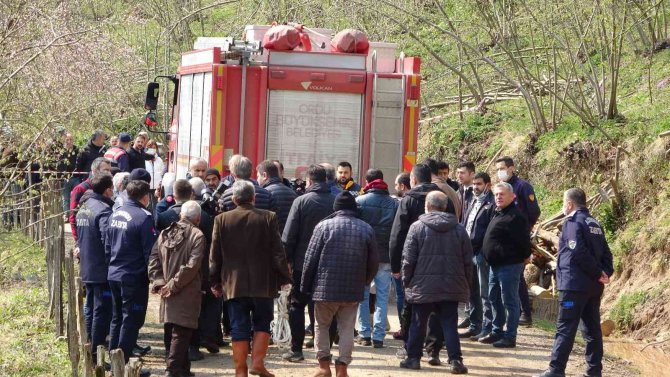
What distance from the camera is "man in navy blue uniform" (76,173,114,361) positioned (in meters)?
10.1

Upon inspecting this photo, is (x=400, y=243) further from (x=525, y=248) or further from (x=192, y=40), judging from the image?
(x=192, y=40)

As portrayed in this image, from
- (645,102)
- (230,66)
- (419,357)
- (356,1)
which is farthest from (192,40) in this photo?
(419,357)

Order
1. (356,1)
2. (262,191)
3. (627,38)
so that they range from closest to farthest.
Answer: (262,191)
(356,1)
(627,38)

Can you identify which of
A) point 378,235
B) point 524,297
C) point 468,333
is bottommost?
point 468,333

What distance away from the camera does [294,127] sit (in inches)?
552

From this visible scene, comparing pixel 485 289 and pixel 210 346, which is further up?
pixel 485 289

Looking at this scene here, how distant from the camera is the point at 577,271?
9953 millimetres

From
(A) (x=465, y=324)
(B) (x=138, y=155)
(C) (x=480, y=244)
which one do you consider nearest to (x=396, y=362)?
(C) (x=480, y=244)

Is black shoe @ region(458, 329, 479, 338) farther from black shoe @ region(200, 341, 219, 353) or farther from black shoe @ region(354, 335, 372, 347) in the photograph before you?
black shoe @ region(200, 341, 219, 353)

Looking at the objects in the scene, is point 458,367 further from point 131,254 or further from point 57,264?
point 57,264

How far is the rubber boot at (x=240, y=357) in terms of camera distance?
31.0ft

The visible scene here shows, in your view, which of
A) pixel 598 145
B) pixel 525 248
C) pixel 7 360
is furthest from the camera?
pixel 598 145

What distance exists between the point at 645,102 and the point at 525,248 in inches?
346

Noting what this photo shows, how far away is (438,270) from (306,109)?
462 cm
